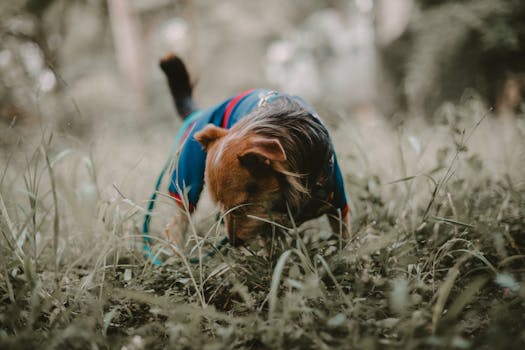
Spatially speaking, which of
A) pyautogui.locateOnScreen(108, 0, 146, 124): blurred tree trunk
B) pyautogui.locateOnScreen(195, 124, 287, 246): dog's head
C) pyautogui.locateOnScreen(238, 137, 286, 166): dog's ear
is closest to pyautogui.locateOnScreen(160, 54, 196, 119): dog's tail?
pyautogui.locateOnScreen(195, 124, 287, 246): dog's head

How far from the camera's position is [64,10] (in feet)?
30.8

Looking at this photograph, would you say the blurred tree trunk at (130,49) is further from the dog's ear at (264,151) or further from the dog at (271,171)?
the dog's ear at (264,151)

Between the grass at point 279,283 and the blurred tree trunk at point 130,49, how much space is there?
781cm

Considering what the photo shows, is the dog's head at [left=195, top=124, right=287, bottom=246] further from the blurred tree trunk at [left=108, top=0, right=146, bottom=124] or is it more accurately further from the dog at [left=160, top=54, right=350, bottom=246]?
the blurred tree trunk at [left=108, top=0, right=146, bottom=124]

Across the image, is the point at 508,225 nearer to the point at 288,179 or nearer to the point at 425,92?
the point at 288,179

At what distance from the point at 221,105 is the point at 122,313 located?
59.8 inches

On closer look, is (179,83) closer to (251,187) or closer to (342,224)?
(251,187)

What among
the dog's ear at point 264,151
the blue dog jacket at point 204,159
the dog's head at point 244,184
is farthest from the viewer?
the blue dog jacket at point 204,159

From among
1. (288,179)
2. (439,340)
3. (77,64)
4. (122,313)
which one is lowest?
(122,313)

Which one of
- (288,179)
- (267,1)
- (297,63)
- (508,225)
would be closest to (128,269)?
(288,179)

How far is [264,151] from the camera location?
1697mm

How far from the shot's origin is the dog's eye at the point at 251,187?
1.85 meters

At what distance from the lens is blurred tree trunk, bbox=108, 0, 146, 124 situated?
9.06 metres

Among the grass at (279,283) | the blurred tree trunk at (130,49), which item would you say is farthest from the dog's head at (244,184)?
the blurred tree trunk at (130,49)
